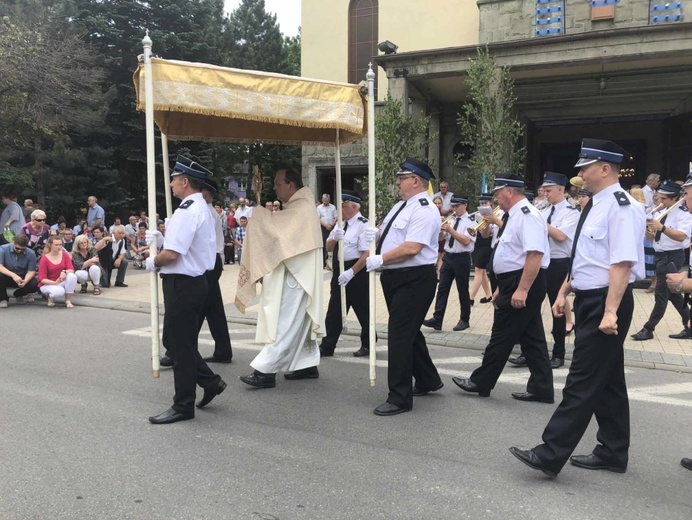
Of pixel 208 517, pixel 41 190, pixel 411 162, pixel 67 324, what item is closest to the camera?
pixel 208 517

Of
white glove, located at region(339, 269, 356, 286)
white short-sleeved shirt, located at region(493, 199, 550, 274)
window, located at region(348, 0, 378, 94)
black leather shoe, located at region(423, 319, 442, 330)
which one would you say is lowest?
black leather shoe, located at region(423, 319, 442, 330)

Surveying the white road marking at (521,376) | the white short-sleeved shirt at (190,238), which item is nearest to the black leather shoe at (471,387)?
the white road marking at (521,376)

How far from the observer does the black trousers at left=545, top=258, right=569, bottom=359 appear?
19.6 feet

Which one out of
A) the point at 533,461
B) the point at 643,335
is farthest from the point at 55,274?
the point at 643,335

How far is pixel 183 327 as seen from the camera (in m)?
4.31

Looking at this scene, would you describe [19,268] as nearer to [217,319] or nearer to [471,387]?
[217,319]

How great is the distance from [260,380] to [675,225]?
5868 mm

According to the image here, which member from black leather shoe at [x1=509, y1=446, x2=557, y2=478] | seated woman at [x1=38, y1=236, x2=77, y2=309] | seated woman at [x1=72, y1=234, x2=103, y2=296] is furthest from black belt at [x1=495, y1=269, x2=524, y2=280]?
seated woman at [x1=72, y1=234, x2=103, y2=296]

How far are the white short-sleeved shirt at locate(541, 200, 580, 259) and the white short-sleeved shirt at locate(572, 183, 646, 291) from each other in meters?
2.44

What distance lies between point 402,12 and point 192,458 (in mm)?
17203

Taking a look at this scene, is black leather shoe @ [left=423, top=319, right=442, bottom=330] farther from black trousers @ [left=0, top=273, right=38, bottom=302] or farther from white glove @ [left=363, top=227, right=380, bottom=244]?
black trousers @ [left=0, top=273, right=38, bottom=302]

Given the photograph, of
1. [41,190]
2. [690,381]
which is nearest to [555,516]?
[690,381]

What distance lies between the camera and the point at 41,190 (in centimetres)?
2195

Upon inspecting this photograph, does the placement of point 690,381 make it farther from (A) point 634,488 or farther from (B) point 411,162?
(B) point 411,162
